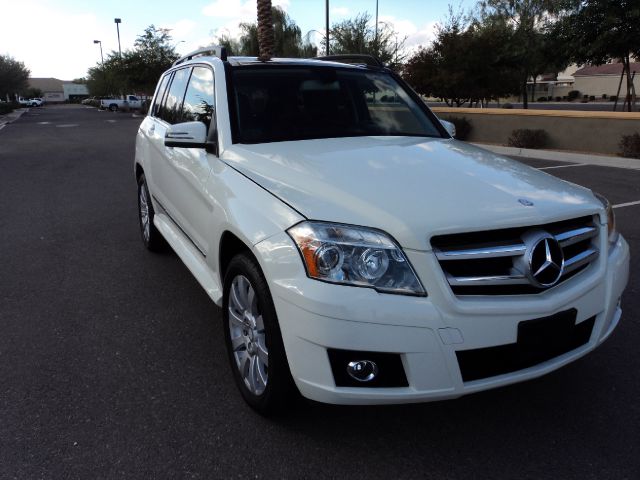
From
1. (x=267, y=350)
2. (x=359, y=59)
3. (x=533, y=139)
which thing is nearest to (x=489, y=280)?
(x=267, y=350)

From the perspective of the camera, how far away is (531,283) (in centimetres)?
227

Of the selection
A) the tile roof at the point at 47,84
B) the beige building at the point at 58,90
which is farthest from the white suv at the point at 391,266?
the tile roof at the point at 47,84

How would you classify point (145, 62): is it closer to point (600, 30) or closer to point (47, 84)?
point (600, 30)

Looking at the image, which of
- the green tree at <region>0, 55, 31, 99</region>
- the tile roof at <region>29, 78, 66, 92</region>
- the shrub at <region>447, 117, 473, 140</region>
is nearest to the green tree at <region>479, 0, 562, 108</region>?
the shrub at <region>447, 117, 473, 140</region>

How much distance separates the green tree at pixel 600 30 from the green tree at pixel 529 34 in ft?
3.13

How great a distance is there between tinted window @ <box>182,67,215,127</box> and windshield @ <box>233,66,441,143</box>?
231 mm

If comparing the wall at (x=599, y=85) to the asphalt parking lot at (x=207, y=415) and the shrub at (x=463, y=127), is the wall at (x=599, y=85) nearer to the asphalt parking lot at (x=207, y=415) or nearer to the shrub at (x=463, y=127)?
the shrub at (x=463, y=127)

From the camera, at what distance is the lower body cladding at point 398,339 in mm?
2104

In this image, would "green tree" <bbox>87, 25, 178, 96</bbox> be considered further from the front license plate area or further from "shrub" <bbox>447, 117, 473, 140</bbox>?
the front license plate area

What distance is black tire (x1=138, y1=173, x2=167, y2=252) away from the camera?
5.27 metres

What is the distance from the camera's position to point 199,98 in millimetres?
3928

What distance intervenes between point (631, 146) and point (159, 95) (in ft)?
35.3

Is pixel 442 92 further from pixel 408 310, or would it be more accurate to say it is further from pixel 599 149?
pixel 408 310

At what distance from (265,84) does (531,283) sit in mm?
2207
